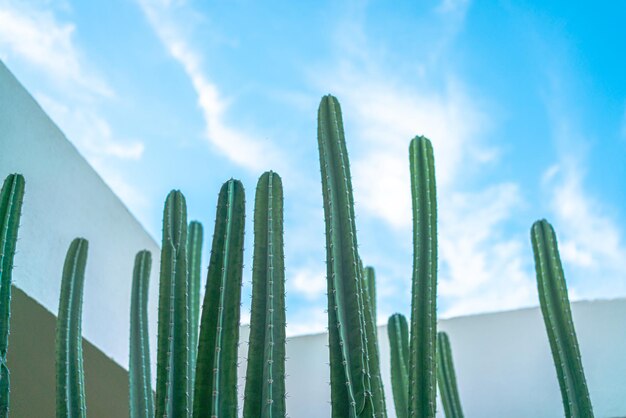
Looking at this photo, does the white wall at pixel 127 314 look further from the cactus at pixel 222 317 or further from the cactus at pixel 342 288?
the cactus at pixel 342 288

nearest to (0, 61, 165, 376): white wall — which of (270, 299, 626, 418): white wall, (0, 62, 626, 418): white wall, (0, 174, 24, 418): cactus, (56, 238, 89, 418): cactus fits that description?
(0, 62, 626, 418): white wall

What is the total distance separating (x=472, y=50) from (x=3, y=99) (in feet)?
8.10

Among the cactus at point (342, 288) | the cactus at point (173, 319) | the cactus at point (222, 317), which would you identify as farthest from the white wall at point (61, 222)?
the cactus at point (342, 288)

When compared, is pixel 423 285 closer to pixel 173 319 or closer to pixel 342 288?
pixel 342 288

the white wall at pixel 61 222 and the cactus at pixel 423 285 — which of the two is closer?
the cactus at pixel 423 285

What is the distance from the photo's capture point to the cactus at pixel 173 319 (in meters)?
2.55

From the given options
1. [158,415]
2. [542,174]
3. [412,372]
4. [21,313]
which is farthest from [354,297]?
[542,174]

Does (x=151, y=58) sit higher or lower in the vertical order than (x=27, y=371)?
higher

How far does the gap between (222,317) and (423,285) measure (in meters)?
0.82

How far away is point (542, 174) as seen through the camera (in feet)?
14.7

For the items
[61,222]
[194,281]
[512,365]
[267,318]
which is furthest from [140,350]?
[512,365]

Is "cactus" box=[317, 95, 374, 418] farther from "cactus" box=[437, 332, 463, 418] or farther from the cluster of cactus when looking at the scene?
"cactus" box=[437, 332, 463, 418]

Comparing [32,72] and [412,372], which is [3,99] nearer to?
[32,72]

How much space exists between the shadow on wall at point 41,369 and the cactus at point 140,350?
0.57 meters
